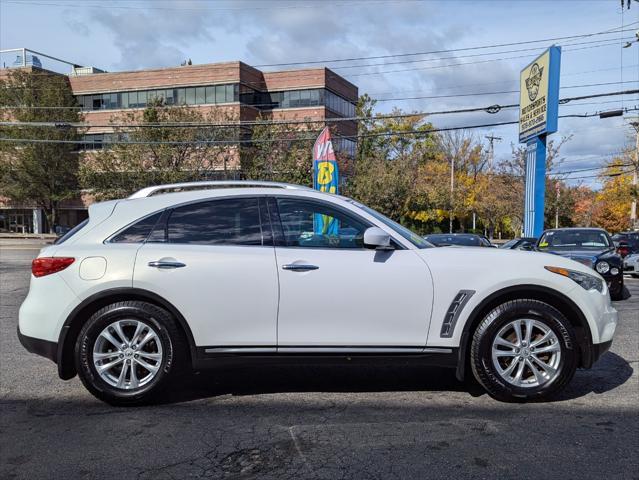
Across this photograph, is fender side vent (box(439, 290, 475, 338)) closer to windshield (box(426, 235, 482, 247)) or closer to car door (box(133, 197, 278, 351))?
car door (box(133, 197, 278, 351))

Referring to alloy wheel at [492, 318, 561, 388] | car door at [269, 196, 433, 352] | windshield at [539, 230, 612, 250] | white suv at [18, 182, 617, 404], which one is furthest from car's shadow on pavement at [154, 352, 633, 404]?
windshield at [539, 230, 612, 250]

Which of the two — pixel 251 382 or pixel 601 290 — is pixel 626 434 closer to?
pixel 601 290

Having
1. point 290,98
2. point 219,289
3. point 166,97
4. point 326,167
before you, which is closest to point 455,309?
point 219,289

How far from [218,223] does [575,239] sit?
32.4 feet

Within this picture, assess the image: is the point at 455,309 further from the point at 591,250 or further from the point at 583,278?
the point at 591,250

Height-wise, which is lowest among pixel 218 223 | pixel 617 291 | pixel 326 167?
pixel 617 291

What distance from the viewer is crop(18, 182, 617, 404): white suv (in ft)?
14.5

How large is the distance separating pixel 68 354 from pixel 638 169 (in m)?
43.2

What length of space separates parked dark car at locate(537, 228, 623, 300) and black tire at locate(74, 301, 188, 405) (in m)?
8.14

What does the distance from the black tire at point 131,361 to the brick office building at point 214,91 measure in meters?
43.9

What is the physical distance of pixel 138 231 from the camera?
15.3 ft

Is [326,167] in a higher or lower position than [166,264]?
higher

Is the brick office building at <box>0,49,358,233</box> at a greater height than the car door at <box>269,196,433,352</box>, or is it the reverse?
the brick office building at <box>0,49,358,233</box>

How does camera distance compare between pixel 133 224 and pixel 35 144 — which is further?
pixel 35 144
